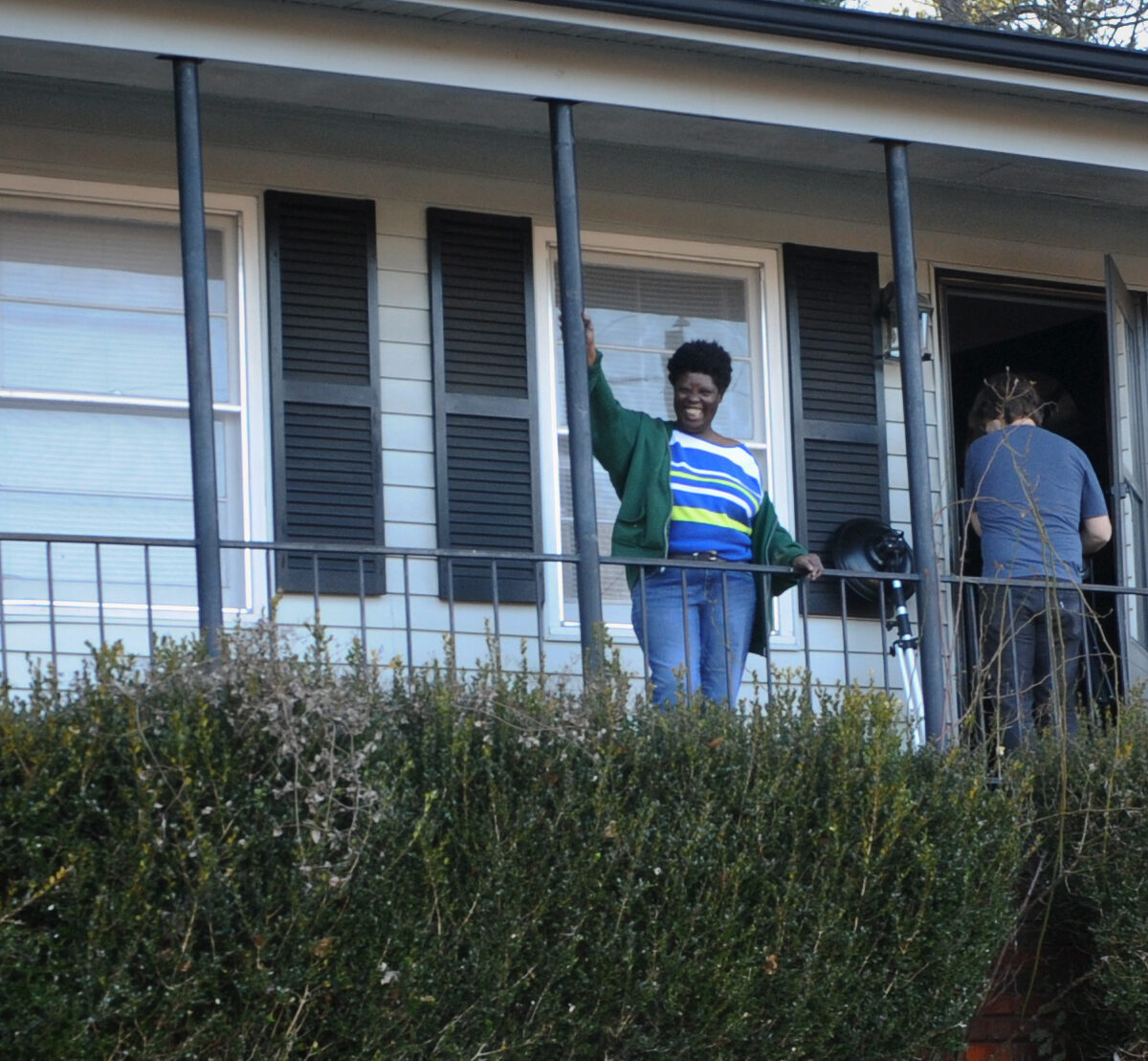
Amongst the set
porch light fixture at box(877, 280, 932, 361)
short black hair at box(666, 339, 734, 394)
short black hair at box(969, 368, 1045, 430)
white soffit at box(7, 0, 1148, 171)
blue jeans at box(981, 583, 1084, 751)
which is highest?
white soffit at box(7, 0, 1148, 171)

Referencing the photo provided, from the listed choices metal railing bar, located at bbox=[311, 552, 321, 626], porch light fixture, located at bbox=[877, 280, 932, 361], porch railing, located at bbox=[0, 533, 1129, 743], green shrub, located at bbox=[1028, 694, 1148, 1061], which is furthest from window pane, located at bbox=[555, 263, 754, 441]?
green shrub, located at bbox=[1028, 694, 1148, 1061]

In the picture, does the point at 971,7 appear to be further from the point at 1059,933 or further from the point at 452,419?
the point at 1059,933

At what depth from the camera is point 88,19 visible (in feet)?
21.2

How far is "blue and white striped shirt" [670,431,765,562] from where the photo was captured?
7.06 metres

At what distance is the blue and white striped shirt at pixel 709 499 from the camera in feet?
23.2

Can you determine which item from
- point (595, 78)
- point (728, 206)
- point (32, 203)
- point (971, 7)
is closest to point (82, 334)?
point (32, 203)

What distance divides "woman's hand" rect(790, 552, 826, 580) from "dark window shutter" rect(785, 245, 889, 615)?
140 cm

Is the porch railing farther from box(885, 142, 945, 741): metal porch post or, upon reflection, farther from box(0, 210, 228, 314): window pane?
box(0, 210, 228, 314): window pane

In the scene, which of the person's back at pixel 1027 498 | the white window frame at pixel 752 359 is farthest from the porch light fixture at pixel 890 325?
the person's back at pixel 1027 498

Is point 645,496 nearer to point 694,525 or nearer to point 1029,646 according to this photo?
point 694,525

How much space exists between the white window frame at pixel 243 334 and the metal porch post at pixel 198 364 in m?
0.97

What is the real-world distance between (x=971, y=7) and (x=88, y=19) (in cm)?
1392

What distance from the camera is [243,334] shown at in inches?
300

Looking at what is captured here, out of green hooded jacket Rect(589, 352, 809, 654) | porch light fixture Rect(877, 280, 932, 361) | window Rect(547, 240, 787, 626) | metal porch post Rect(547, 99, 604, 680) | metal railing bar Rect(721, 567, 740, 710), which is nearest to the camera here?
metal railing bar Rect(721, 567, 740, 710)
